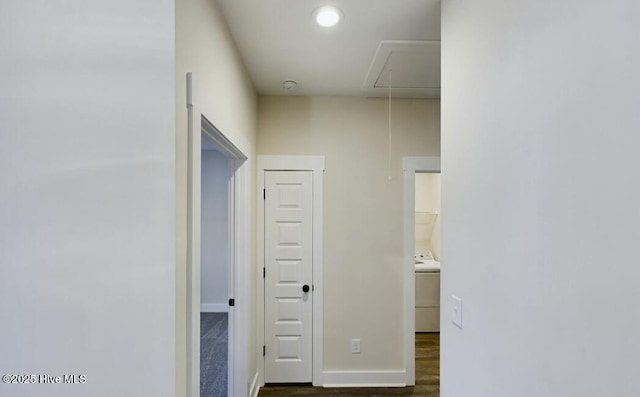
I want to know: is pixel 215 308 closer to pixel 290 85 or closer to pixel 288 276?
pixel 288 276

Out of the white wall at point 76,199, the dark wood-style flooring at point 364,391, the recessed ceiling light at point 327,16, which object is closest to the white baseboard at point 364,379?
the dark wood-style flooring at point 364,391

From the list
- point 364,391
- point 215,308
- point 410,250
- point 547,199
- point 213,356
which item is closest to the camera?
point 547,199

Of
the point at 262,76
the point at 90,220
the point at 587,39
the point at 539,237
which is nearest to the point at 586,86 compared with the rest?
the point at 587,39

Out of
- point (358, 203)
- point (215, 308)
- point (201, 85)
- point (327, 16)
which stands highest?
point (327, 16)

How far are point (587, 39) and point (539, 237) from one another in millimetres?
486

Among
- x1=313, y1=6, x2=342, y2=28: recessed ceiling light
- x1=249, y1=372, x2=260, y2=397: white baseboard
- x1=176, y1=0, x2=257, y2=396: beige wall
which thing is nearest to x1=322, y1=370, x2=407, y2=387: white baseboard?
x1=249, y1=372, x2=260, y2=397: white baseboard

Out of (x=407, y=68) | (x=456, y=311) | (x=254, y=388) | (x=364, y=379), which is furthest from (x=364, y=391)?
(x=407, y=68)

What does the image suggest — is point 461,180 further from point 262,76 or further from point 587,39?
point 262,76

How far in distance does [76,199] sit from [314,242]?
82.6 inches

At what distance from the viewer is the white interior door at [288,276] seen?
111 inches

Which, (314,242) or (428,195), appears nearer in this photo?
(314,242)

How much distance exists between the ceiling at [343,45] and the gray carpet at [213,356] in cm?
275

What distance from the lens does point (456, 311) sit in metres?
1.30

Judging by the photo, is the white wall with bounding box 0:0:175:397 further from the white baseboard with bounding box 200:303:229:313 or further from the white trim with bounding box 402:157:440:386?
the white baseboard with bounding box 200:303:229:313
